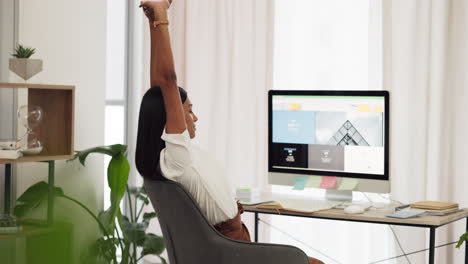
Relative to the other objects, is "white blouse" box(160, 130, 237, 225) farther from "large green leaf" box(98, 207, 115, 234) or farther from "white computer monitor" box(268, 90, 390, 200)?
"large green leaf" box(98, 207, 115, 234)

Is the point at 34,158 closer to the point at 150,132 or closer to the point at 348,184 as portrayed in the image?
the point at 150,132

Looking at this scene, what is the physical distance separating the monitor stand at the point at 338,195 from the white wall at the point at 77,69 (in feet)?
4.24

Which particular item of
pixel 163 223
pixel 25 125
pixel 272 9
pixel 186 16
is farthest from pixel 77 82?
pixel 163 223

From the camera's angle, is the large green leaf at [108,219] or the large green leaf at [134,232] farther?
the large green leaf at [134,232]

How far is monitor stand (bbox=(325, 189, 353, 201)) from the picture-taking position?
2801 millimetres

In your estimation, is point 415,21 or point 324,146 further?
point 415,21

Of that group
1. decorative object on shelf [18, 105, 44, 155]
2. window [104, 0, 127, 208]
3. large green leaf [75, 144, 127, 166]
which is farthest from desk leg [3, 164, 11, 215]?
window [104, 0, 127, 208]

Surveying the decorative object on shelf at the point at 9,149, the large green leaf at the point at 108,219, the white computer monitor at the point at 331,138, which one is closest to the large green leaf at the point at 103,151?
→ the large green leaf at the point at 108,219

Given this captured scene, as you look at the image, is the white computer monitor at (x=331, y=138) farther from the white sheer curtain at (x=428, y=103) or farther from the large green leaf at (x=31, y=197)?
the large green leaf at (x=31, y=197)

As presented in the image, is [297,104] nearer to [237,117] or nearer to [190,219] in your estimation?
[237,117]

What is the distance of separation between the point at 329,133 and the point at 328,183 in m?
0.23

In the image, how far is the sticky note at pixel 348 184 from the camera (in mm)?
2768

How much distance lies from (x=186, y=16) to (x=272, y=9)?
615 millimetres

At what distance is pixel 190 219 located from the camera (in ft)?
6.15
